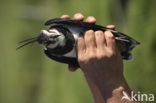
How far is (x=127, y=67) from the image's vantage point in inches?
87.6

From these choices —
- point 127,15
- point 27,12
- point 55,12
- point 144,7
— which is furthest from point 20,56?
point 144,7

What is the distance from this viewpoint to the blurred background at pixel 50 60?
6.84 feet

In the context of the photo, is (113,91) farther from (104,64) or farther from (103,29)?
(103,29)

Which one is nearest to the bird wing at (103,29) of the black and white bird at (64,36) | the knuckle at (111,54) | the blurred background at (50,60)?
the black and white bird at (64,36)

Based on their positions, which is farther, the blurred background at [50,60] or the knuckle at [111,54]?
the blurred background at [50,60]

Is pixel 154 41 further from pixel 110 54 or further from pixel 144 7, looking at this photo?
pixel 110 54

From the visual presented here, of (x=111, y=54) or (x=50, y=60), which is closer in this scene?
(x=111, y=54)

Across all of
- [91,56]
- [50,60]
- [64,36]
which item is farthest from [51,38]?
[50,60]

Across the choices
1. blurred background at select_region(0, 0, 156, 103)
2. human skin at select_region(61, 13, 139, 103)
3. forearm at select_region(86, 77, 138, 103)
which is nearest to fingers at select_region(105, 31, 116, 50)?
human skin at select_region(61, 13, 139, 103)

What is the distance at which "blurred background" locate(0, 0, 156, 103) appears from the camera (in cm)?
209

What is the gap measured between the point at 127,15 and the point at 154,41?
0.48 meters

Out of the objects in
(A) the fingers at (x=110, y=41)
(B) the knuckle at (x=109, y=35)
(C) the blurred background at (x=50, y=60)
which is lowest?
(C) the blurred background at (x=50, y=60)

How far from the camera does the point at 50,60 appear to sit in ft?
11.9

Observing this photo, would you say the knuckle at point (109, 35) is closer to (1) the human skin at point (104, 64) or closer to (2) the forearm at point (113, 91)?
(1) the human skin at point (104, 64)
